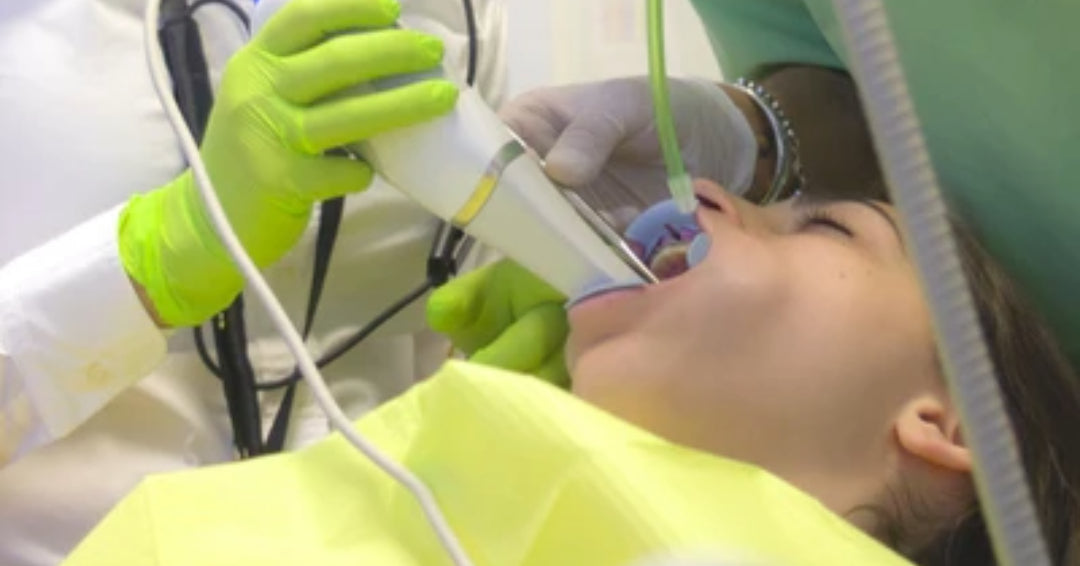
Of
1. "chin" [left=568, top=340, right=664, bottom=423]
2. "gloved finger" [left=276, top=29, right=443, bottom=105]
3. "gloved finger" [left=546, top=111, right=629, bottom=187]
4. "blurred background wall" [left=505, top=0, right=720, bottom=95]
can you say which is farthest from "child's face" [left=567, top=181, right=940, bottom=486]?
"blurred background wall" [left=505, top=0, right=720, bottom=95]

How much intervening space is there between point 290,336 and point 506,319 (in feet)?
0.64

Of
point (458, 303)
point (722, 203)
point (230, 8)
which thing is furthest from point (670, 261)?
point (230, 8)

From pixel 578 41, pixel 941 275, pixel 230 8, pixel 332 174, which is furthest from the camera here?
pixel 578 41

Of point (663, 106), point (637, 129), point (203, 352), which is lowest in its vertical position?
point (203, 352)

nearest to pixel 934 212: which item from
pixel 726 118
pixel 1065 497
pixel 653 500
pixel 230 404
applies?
pixel 653 500

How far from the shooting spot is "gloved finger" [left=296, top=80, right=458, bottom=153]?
32.5 inches

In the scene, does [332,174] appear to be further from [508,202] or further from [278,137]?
[508,202]

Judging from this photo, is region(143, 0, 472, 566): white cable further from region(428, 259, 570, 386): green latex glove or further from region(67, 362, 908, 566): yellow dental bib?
region(428, 259, 570, 386): green latex glove

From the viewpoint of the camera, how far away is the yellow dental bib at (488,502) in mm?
611

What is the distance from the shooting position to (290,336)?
802 millimetres

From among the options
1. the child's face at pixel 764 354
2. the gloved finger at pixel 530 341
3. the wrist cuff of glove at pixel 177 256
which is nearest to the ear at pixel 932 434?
the child's face at pixel 764 354

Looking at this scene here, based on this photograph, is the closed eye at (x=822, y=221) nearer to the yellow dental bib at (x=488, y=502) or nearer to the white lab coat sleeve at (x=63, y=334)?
the yellow dental bib at (x=488, y=502)

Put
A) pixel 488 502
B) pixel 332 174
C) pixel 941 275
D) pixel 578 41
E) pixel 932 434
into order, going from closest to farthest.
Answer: pixel 941 275 → pixel 488 502 → pixel 932 434 → pixel 332 174 → pixel 578 41

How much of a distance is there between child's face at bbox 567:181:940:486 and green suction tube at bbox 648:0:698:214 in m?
0.03
